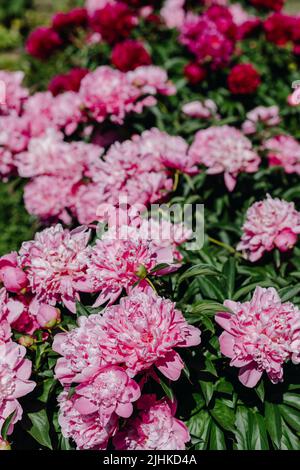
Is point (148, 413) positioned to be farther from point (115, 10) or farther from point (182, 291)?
point (115, 10)

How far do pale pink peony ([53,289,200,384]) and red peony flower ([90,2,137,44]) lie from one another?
1.97m

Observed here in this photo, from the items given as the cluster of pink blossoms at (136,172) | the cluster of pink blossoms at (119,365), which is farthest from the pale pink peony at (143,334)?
the cluster of pink blossoms at (136,172)

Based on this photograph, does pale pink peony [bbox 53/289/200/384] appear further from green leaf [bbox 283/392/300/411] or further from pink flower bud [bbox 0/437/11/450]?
green leaf [bbox 283/392/300/411]

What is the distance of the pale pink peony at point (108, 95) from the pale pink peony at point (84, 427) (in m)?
1.30

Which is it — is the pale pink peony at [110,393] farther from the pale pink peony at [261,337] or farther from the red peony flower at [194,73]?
the red peony flower at [194,73]

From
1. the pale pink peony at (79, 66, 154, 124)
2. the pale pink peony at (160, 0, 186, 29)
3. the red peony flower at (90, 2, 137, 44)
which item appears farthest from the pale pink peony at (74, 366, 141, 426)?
the pale pink peony at (160, 0, 186, 29)

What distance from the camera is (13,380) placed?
125cm

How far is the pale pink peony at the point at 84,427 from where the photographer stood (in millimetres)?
1219

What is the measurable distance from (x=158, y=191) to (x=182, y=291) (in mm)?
426

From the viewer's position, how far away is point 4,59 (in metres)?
5.94

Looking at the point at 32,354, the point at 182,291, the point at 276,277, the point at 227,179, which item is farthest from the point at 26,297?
the point at 227,179

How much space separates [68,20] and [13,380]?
234cm

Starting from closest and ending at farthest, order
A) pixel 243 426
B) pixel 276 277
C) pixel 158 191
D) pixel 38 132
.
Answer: pixel 243 426
pixel 276 277
pixel 158 191
pixel 38 132

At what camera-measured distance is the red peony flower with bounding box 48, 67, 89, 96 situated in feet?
8.29
